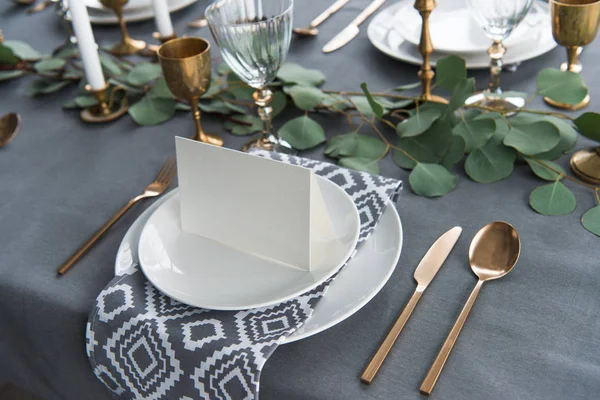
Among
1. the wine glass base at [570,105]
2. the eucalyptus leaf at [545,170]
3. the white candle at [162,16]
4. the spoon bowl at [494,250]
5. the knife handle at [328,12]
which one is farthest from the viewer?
the knife handle at [328,12]

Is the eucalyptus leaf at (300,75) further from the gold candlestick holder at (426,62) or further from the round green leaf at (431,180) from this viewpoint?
the round green leaf at (431,180)

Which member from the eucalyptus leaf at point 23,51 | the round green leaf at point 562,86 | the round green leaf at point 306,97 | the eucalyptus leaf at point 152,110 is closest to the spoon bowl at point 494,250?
the round green leaf at point 562,86

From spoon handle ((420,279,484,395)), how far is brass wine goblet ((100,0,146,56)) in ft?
2.62

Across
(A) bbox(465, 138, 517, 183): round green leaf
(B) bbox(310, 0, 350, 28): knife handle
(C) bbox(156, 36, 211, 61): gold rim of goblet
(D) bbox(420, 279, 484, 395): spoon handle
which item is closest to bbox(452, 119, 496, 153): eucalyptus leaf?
(A) bbox(465, 138, 517, 183): round green leaf

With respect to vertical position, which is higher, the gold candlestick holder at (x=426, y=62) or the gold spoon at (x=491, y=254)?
the gold candlestick holder at (x=426, y=62)

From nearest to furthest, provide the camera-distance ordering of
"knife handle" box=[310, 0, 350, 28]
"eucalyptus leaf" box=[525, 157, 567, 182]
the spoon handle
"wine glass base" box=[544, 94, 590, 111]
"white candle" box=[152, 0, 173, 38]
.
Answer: the spoon handle, "eucalyptus leaf" box=[525, 157, 567, 182], "wine glass base" box=[544, 94, 590, 111], "white candle" box=[152, 0, 173, 38], "knife handle" box=[310, 0, 350, 28]

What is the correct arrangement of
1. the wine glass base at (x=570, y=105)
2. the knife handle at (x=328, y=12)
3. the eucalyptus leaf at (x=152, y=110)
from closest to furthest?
the wine glass base at (x=570, y=105) < the eucalyptus leaf at (x=152, y=110) < the knife handle at (x=328, y=12)

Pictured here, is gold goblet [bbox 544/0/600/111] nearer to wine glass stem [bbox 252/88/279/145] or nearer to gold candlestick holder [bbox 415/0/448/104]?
gold candlestick holder [bbox 415/0/448/104]

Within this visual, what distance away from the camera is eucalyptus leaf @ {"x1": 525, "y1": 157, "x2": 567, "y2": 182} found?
70 cm

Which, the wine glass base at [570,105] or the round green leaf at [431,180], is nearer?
the round green leaf at [431,180]

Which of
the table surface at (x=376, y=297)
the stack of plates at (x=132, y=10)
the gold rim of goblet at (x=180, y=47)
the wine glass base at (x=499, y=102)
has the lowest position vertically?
the table surface at (x=376, y=297)

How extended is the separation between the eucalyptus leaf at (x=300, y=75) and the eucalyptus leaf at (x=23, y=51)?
18.6 inches

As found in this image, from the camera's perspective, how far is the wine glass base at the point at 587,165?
695mm

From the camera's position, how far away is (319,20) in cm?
114
